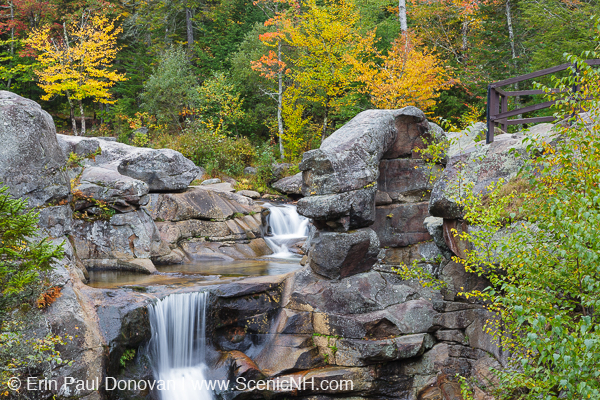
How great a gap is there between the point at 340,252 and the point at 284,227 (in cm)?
732

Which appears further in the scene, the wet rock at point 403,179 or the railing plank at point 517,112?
the wet rock at point 403,179

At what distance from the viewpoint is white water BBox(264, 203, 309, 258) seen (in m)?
17.2

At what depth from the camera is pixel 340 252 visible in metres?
11.0

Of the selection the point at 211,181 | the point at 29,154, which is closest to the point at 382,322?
the point at 29,154

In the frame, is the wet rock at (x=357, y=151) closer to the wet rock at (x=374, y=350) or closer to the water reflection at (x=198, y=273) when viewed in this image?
the water reflection at (x=198, y=273)

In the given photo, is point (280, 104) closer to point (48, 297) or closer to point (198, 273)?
point (198, 273)

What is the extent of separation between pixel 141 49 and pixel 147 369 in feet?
89.7

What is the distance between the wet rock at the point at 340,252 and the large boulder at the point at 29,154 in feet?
20.6

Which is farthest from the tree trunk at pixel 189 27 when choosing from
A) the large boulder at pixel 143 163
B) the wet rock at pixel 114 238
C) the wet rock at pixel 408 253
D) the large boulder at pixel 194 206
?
the wet rock at pixel 408 253

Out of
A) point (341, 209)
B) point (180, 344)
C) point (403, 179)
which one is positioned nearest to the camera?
point (180, 344)

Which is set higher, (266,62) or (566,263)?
(266,62)

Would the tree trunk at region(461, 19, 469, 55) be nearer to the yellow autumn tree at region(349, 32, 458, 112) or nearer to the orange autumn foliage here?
the yellow autumn tree at region(349, 32, 458, 112)

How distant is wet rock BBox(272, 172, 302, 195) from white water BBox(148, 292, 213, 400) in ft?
37.3

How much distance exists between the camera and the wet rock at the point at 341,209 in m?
10.8
